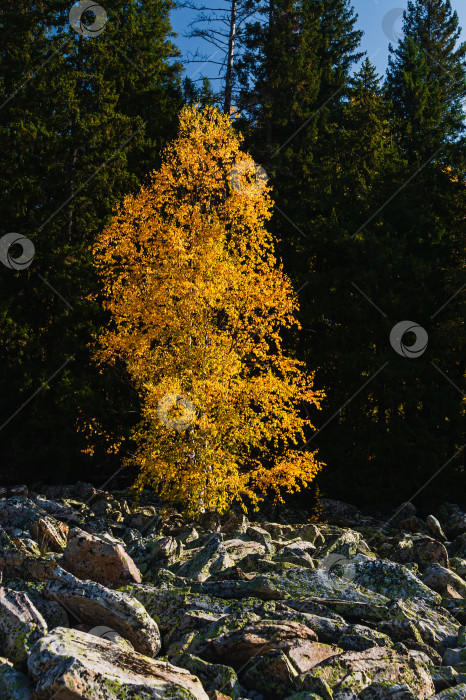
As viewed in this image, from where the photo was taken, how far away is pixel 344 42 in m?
22.6

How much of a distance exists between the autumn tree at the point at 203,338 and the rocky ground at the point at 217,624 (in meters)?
2.42

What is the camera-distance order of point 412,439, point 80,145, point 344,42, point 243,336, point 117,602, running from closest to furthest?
1. point 117,602
2. point 243,336
3. point 412,439
4. point 80,145
5. point 344,42

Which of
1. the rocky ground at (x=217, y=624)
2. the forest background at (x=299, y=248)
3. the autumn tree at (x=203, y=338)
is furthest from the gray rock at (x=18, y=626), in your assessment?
the forest background at (x=299, y=248)

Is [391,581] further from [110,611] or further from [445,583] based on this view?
[110,611]

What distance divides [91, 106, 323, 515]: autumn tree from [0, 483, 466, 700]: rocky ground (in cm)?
242

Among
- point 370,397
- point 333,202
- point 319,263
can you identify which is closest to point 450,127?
point 333,202

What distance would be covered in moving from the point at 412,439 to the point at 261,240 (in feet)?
21.2

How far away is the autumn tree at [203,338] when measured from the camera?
32.1 feet

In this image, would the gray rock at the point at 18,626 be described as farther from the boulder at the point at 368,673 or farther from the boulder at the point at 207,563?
the boulder at the point at 207,563

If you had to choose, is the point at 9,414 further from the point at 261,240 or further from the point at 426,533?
the point at 426,533

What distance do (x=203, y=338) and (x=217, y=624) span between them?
21.6 ft

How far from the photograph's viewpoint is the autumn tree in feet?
32.1

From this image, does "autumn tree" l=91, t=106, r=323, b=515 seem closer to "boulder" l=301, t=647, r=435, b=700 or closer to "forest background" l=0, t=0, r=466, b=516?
"forest background" l=0, t=0, r=466, b=516

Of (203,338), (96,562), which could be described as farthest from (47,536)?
(203,338)
